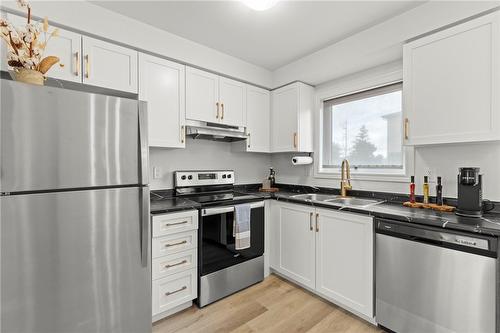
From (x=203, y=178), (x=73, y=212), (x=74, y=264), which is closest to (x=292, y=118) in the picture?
(x=203, y=178)

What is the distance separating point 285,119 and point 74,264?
2.45m

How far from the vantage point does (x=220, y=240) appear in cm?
219

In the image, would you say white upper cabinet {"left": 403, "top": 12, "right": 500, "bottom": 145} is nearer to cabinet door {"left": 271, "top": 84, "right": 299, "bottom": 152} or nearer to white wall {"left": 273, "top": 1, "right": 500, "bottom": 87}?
white wall {"left": 273, "top": 1, "right": 500, "bottom": 87}

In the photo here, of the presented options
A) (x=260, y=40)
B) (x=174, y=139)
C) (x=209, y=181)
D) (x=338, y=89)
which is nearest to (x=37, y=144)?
(x=174, y=139)

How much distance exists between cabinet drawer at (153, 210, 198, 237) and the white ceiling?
165cm

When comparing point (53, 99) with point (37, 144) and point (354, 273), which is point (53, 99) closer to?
point (37, 144)

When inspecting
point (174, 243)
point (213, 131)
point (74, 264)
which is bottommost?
point (174, 243)

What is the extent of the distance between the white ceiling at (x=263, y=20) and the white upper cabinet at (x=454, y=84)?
0.41m

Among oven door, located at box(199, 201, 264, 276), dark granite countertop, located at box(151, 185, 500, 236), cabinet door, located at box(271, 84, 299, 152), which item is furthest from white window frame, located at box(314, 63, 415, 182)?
oven door, located at box(199, 201, 264, 276)

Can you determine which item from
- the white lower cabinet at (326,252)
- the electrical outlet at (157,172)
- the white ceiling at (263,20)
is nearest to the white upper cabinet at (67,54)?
the white ceiling at (263,20)

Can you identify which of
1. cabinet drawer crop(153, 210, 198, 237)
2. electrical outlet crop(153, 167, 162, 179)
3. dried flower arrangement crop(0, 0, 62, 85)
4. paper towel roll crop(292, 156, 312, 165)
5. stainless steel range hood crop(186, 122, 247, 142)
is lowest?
cabinet drawer crop(153, 210, 198, 237)

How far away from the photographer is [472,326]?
135 centimetres

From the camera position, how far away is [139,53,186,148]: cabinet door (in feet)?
6.81

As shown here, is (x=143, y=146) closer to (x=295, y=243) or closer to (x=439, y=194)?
(x=295, y=243)
